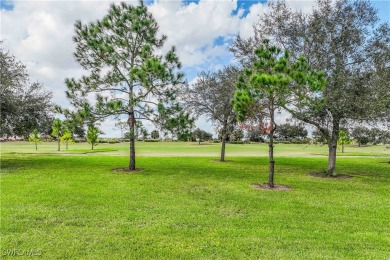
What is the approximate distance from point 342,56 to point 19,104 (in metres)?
19.4

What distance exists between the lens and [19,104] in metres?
19.0

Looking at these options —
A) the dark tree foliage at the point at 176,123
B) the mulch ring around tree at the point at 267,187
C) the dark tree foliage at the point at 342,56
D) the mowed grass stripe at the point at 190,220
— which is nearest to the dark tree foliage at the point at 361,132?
the dark tree foliage at the point at 342,56

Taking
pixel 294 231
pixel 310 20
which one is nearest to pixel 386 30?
pixel 310 20

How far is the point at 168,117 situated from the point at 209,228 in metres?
10.1

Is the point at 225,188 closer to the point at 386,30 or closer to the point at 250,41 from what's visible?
the point at 250,41

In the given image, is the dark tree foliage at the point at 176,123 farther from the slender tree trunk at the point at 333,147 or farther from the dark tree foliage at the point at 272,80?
the slender tree trunk at the point at 333,147

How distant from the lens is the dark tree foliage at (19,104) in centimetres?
1795

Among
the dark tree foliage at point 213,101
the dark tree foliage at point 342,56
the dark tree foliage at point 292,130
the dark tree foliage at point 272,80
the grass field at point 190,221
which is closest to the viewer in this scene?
the grass field at point 190,221

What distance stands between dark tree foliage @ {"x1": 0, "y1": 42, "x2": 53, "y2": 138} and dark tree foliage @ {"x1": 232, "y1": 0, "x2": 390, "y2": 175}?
51.4 feet

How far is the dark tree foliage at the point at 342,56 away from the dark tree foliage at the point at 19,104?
15.7 metres

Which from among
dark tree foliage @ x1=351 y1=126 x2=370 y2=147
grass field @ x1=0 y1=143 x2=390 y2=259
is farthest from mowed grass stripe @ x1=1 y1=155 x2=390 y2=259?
dark tree foliage @ x1=351 y1=126 x2=370 y2=147

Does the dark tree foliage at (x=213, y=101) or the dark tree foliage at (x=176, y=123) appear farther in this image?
the dark tree foliage at (x=213, y=101)

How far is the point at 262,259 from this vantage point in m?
5.14

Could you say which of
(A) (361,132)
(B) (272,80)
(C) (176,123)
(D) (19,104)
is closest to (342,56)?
(A) (361,132)
